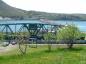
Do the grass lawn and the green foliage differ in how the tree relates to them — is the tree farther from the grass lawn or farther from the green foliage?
the grass lawn

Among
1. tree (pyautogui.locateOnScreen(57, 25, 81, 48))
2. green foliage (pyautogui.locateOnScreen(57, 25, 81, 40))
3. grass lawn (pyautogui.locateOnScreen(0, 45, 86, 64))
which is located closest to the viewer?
grass lawn (pyautogui.locateOnScreen(0, 45, 86, 64))

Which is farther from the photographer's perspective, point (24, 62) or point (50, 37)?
point (50, 37)

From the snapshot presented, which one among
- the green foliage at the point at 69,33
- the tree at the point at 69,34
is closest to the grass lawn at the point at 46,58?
the tree at the point at 69,34

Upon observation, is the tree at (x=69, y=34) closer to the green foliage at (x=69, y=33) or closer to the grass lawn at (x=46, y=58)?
the green foliage at (x=69, y=33)

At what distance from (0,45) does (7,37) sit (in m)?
22.1

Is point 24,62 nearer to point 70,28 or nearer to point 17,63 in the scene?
point 17,63

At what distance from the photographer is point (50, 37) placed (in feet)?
237

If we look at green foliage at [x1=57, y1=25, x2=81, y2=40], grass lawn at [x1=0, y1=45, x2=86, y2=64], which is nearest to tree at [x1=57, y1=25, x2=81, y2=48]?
green foliage at [x1=57, y1=25, x2=81, y2=40]

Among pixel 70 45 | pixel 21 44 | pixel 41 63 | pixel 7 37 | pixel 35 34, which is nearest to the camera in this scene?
pixel 41 63

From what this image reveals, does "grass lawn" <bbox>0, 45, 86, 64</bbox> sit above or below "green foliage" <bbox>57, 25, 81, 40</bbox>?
below

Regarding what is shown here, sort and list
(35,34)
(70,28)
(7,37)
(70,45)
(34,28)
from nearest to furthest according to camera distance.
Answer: (70,45), (70,28), (7,37), (35,34), (34,28)

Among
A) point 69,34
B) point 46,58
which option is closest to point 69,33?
point 69,34

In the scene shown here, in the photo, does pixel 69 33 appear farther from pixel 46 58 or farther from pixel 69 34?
pixel 46 58

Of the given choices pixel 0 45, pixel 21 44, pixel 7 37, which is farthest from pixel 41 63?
pixel 7 37
